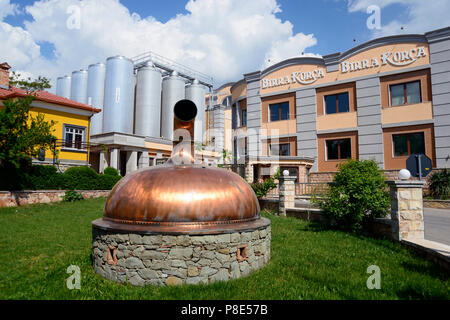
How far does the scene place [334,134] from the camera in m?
21.0

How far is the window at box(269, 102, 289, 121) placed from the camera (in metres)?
23.3

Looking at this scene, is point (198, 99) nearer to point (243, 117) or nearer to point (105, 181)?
point (243, 117)

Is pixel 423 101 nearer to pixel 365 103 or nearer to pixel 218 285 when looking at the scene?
pixel 365 103

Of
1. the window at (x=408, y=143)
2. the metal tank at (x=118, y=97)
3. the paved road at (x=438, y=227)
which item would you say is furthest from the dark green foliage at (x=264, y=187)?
the metal tank at (x=118, y=97)

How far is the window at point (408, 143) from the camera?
709 inches

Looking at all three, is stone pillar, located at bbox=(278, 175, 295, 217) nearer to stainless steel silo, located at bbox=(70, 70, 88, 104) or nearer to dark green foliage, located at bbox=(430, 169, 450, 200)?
dark green foliage, located at bbox=(430, 169, 450, 200)

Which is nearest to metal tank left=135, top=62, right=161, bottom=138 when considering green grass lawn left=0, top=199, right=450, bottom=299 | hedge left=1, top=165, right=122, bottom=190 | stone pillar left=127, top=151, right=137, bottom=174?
stone pillar left=127, top=151, right=137, bottom=174

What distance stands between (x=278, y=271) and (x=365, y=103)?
17528 millimetres

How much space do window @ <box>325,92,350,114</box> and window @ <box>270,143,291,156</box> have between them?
4.09m

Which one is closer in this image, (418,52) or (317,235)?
(317,235)

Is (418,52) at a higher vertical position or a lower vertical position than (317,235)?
higher
